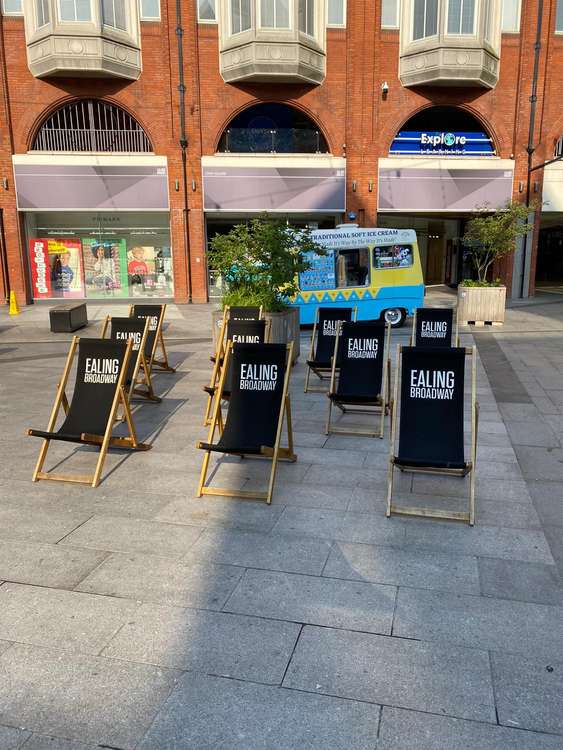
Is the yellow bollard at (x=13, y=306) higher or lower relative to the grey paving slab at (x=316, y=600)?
higher

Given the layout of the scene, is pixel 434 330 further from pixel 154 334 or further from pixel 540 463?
pixel 154 334

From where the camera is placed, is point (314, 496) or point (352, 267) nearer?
point (314, 496)

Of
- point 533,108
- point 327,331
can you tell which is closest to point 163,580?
point 327,331

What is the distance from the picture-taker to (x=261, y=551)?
448cm

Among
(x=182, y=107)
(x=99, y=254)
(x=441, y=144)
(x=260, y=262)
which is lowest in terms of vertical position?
(x=260, y=262)

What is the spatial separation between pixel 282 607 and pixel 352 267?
1297 cm

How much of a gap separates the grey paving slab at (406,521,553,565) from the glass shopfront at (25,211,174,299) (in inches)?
753

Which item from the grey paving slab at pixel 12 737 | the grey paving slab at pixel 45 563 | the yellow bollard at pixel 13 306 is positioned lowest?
the grey paving slab at pixel 12 737

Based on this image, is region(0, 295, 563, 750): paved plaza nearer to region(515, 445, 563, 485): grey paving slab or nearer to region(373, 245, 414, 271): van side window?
region(515, 445, 563, 485): grey paving slab

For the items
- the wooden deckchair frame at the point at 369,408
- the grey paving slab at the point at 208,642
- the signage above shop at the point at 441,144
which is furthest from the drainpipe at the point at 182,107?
the grey paving slab at the point at 208,642

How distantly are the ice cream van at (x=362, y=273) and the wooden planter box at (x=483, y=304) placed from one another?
1546 mm

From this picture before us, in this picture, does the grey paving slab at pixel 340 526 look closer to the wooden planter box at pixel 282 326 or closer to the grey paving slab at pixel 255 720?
the grey paving slab at pixel 255 720

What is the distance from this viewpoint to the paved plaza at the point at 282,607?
2867mm

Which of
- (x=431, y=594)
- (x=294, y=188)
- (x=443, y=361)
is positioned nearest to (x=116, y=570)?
(x=431, y=594)
